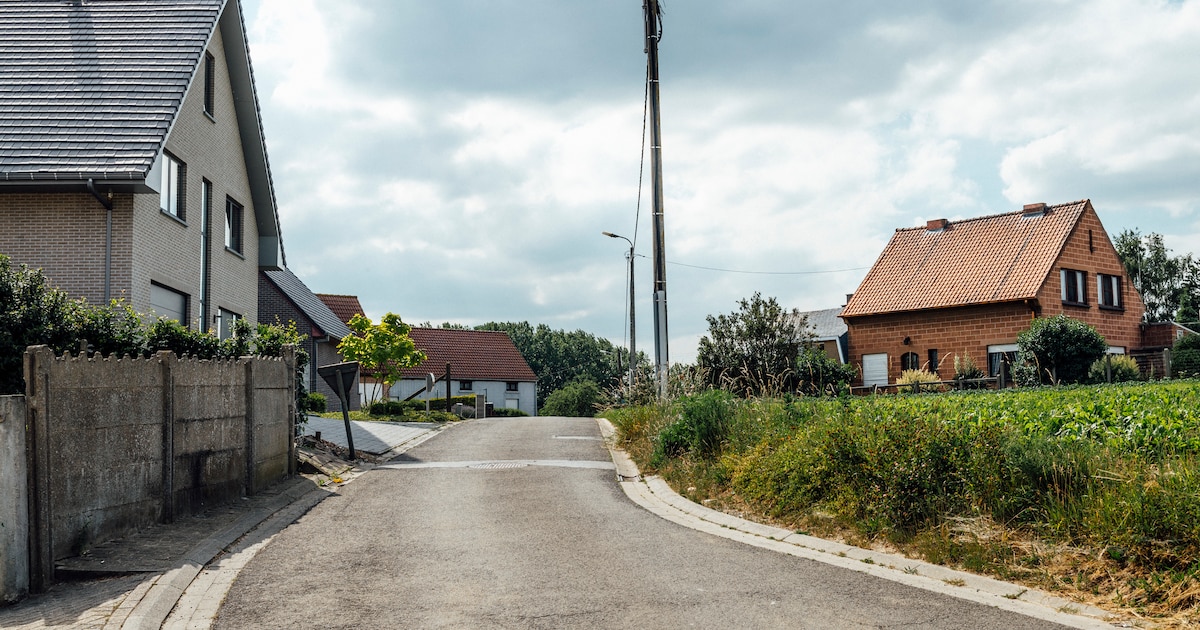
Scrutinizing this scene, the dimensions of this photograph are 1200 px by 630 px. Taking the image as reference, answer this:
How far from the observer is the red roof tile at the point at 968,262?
3894 centimetres

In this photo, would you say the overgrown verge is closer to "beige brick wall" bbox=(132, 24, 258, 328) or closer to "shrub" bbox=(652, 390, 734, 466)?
"shrub" bbox=(652, 390, 734, 466)

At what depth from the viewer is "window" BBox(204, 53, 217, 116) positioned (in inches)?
841

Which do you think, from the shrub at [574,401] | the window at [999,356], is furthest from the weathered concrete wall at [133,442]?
the shrub at [574,401]

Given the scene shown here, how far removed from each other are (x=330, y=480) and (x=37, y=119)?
9.03 metres

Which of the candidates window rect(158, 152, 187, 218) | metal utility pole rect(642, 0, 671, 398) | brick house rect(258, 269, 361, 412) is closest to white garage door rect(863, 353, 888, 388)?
brick house rect(258, 269, 361, 412)

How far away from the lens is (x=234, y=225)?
78.2 feet

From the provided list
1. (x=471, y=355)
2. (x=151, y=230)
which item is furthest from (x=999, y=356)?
(x=471, y=355)

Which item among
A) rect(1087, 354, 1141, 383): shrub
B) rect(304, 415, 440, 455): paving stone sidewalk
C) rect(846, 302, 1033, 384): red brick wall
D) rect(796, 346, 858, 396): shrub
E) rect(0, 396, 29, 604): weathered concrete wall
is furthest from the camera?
rect(846, 302, 1033, 384): red brick wall

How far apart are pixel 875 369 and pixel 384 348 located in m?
20.5

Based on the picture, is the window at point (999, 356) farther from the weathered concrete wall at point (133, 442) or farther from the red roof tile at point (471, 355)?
the red roof tile at point (471, 355)

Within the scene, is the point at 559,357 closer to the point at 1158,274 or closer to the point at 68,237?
the point at 1158,274

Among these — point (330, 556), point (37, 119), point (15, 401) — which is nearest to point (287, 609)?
point (330, 556)

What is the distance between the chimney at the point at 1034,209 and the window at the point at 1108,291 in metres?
3.37

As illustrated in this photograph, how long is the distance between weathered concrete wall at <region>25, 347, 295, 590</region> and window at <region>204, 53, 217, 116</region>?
1066 centimetres
